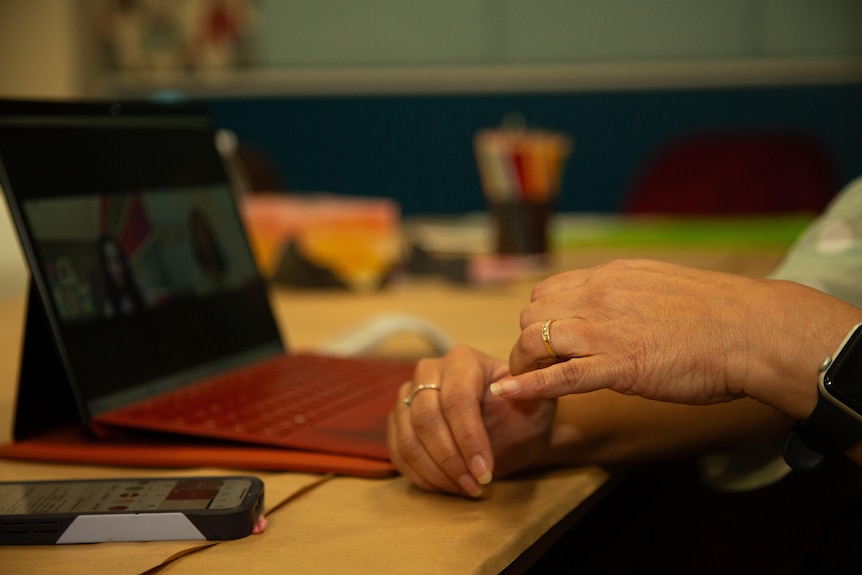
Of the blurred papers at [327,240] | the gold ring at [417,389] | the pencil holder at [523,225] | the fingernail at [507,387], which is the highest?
the fingernail at [507,387]

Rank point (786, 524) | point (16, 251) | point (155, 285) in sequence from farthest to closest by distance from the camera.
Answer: point (16, 251) < point (786, 524) < point (155, 285)

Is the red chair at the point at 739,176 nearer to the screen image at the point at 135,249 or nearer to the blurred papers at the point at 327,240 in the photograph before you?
the blurred papers at the point at 327,240

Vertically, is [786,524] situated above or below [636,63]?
below

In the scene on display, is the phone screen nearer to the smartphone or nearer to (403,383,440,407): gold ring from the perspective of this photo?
the smartphone

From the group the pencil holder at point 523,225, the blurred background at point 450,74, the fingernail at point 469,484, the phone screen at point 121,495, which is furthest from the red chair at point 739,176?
the phone screen at point 121,495

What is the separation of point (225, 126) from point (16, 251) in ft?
9.50

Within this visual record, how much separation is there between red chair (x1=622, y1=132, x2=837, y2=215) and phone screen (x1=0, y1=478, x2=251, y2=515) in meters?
2.24

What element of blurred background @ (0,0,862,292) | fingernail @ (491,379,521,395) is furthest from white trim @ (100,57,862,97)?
fingernail @ (491,379,521,395)

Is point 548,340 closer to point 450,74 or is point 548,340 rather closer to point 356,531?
point 356,531

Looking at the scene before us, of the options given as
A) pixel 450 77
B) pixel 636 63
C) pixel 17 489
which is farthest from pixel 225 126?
pixel 17 489

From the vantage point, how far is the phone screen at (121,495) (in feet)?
1.94

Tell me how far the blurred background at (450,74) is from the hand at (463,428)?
303cm

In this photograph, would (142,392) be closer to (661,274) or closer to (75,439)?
(75,439)

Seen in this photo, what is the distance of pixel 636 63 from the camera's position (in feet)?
12.2
